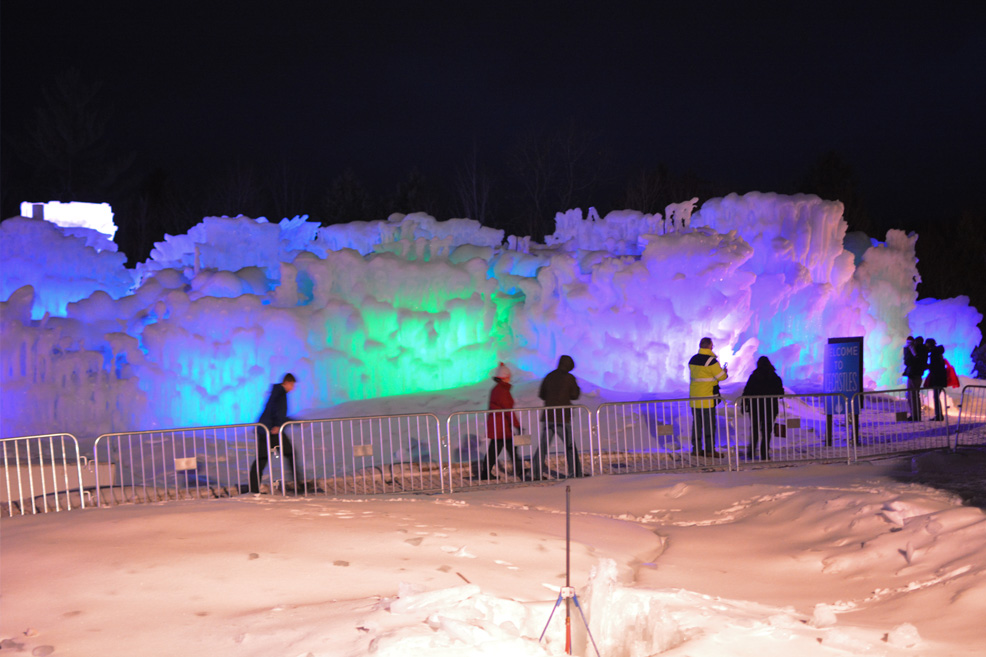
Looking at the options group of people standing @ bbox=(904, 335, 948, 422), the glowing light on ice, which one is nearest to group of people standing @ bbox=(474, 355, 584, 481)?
group of people standing @ bbox=(904, 335, 948, 422)

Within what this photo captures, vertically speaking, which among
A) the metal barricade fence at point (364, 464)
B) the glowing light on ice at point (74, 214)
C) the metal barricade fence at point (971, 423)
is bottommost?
the metal barricade fence at point (971, 423)

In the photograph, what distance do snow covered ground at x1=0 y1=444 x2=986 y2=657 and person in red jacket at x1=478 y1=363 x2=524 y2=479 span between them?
2.59 m

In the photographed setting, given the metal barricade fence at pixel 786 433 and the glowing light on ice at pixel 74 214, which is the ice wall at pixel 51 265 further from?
the metal barricade fence at pixel 786 433

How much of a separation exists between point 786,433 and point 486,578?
8.38 m

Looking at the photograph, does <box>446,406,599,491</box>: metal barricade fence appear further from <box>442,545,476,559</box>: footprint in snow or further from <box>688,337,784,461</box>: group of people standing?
<box>442,545,476,559</box>: footprint in snow

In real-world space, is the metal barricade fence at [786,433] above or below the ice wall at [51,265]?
below

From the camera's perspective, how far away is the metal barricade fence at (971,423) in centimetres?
1340

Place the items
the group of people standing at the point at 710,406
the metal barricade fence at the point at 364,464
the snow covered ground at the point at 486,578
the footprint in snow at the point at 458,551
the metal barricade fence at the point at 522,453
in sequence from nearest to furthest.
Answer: the snow covered ground at the point at 486,578, the footprint in snow at the point at 458,551, the metal barricade fence at the point at 364,464, the metal barricade fence at the point at 522,453, the group of people standing at the point at 710,406

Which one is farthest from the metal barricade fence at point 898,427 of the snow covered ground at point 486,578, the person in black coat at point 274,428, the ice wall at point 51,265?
the ice wall at point 51,265

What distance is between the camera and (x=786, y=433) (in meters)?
12.5

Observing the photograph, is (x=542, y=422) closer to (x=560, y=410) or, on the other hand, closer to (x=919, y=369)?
(x=560, y=410)

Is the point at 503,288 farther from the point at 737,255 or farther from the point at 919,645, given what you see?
the point at 919,645

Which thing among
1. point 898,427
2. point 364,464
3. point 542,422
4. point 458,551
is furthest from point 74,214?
point 458,551

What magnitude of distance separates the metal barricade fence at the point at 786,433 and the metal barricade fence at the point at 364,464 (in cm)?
425
